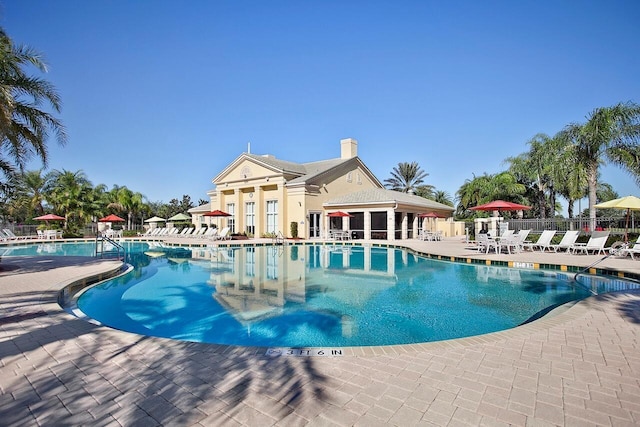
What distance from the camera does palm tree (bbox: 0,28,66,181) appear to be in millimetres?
10008

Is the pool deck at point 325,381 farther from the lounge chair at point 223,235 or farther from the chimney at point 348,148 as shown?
the chimney at point 348,148

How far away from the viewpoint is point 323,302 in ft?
25.7

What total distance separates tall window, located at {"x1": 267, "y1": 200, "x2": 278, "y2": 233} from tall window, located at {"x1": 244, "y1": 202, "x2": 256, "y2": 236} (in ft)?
5.31

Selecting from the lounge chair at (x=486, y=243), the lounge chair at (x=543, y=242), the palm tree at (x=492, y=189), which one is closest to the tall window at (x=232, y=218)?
the palm tree at (x=492, y=189)

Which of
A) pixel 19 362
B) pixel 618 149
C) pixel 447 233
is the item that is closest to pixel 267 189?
pixel 447 233

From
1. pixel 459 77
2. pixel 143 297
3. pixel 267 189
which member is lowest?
pixel 143 297

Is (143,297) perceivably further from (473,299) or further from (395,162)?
(395,162)

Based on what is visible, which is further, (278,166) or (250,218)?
(250,218)

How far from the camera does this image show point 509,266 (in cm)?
1207

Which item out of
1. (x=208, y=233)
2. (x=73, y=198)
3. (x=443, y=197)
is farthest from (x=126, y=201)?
(x=443, y=197)

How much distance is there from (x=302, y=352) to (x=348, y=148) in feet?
93.9

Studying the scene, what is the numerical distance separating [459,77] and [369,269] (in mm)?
11983

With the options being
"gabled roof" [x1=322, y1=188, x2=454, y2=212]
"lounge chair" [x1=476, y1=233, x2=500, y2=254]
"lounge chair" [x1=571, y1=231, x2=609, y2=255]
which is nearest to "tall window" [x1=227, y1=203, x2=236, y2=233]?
"gabled roof" [x1=322, y1=188, x2=454, y2=212]

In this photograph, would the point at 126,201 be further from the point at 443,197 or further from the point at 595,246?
the point at 595,246
